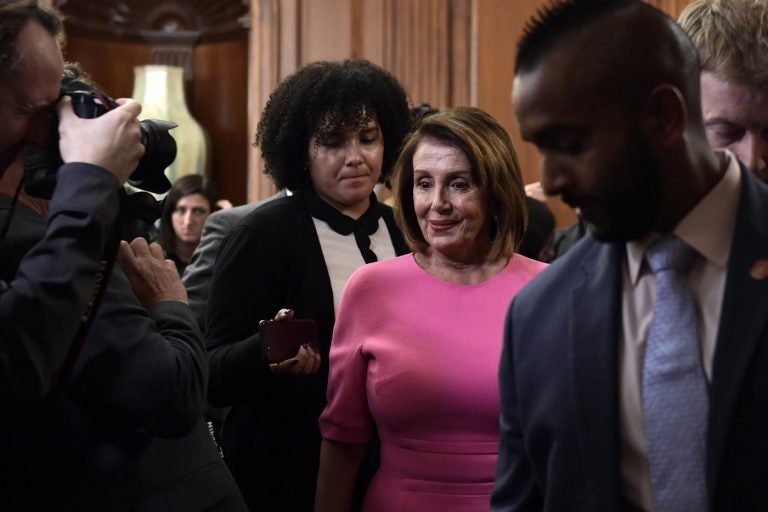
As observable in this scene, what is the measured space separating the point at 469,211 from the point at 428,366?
0.37 meters

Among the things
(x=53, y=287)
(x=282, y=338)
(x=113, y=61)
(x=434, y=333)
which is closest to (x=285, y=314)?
(x=282, y=338)

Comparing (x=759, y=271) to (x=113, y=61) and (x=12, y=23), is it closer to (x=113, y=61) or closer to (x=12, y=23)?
(x=12, y=23)

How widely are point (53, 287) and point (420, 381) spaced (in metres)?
0.96

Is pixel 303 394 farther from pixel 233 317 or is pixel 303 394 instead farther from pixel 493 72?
pixel 493 72

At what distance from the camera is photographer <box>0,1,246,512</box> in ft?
5.17

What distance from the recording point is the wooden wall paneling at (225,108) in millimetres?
6766

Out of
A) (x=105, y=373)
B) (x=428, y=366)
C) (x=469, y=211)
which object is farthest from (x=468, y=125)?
(x=105, y=373)

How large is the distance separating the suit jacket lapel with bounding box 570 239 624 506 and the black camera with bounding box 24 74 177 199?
0.70 meters

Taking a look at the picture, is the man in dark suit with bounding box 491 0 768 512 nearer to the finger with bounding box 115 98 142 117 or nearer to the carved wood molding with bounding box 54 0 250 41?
the finger with bounding box 115 98 142 117

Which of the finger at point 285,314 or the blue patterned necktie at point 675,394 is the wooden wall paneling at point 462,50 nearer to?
the finger at point 285,314

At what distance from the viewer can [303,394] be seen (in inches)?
102

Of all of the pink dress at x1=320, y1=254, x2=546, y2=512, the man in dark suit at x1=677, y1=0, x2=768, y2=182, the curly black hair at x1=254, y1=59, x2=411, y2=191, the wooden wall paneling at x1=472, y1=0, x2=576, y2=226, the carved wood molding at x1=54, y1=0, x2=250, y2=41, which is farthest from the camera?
the carved wood molding at x1=54, y1=0, x2=250, y2=41

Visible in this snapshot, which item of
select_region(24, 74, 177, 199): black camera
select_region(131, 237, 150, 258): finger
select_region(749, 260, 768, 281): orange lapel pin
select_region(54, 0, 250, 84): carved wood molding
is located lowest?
select_region(131, 237, 150, 258): finger

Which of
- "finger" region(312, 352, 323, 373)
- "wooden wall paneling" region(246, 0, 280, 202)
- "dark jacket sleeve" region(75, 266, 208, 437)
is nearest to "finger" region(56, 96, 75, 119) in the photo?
"dark jacket sleeve" region(75, 266, 208, 437)
